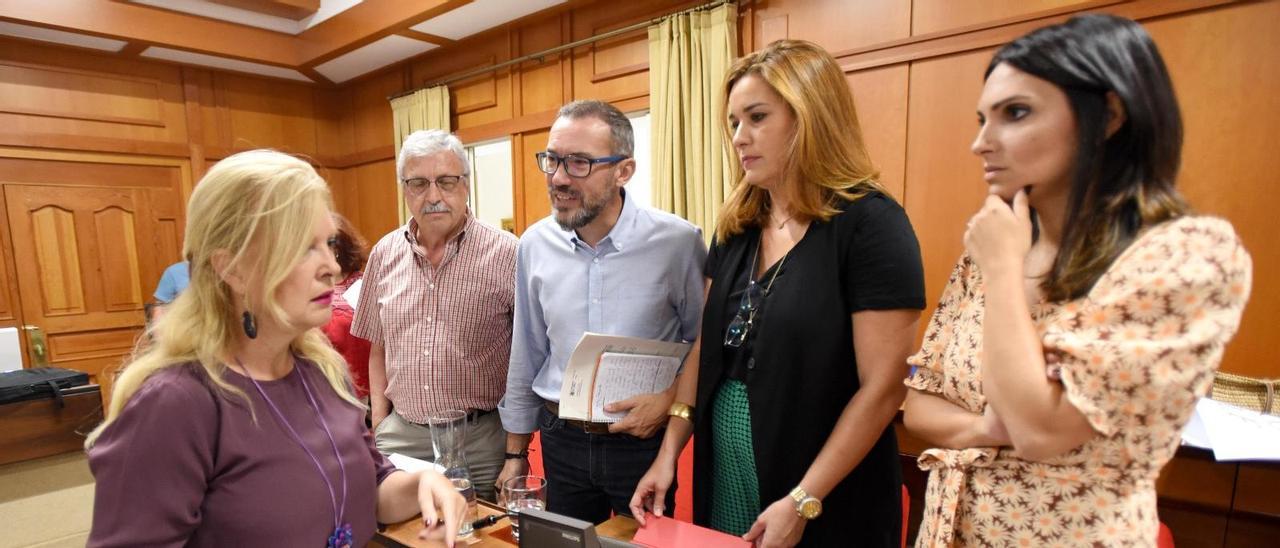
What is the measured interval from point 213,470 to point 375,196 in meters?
5.58

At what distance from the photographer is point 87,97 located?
191 inches

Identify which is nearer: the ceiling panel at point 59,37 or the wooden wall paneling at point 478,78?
the ceiling panel at point 59,37

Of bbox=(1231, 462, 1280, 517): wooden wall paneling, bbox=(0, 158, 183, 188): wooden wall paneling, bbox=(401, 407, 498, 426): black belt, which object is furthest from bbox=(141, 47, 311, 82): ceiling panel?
bbox=(1231, 462, 1280, 517): wooden wall paneling

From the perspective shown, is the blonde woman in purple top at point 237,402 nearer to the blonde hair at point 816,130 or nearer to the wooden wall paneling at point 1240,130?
the blonde hair at point 816,130

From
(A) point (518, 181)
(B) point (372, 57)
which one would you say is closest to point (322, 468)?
(A) point (518, 181)

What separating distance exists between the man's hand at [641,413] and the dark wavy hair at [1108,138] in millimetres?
904

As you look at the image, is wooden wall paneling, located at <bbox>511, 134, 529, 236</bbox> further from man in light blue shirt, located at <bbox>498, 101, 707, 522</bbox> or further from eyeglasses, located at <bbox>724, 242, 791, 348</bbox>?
eyeglasses, located at <bbox>724, 242, 791, 348</bbox>

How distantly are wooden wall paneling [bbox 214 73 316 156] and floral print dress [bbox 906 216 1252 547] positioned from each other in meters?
6.04

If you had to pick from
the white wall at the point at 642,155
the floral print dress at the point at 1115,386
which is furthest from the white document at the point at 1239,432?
the white wall at the point at 642,155

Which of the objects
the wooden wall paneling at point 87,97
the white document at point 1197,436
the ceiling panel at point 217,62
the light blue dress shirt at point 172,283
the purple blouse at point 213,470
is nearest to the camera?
the purple blouse at point 213,470

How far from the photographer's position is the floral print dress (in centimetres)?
69

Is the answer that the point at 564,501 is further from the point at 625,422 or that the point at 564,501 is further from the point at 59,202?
the point at 59,202

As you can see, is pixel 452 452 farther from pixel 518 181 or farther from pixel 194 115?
pixel 194 115

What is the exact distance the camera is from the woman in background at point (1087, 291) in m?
0.70
